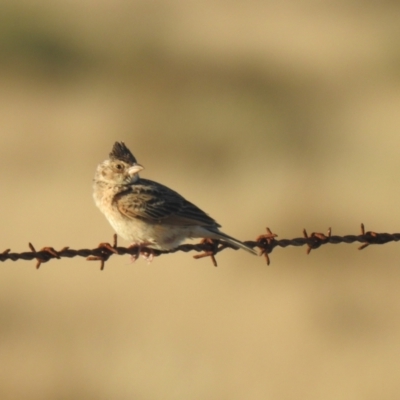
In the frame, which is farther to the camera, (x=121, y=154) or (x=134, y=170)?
(x=121, y=154)

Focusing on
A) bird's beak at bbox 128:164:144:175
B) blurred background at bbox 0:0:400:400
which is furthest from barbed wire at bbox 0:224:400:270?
blurred background at bbox 0:0:400:400

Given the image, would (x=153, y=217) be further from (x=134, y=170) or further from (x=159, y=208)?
(x=134, y=170)

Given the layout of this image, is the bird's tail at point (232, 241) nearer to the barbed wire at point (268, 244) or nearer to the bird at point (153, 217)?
the bird at point (153, 217)

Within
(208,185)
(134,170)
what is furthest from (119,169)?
(208,185)

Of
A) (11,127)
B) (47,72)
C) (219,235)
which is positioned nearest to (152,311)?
(219,235)

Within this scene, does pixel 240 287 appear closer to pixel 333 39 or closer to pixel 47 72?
pixel 47 72

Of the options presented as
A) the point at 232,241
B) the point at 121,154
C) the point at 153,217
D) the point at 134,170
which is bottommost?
the point at 232,241

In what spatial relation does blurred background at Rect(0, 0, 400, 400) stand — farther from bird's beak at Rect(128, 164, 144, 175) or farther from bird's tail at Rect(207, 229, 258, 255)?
bird's tail at Rect(207, 229, 258, 255)
